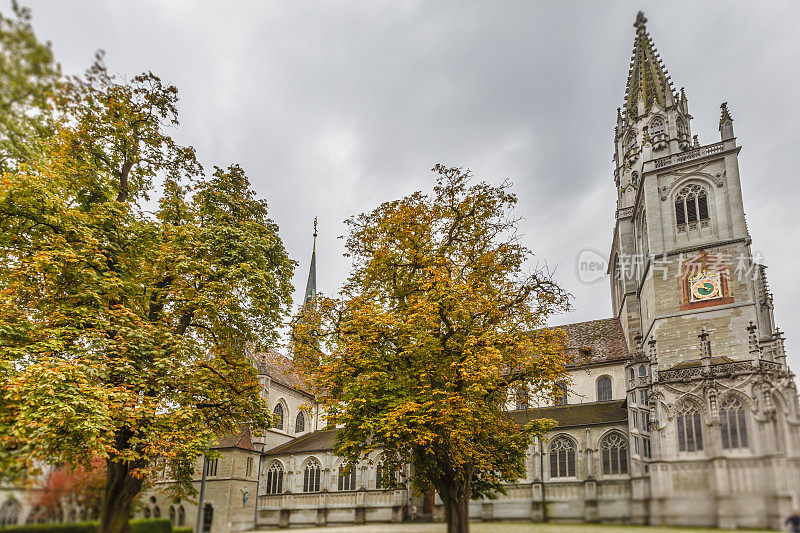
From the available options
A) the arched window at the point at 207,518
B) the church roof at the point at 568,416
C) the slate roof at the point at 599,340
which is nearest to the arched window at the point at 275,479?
the church roof at the point at 568,416

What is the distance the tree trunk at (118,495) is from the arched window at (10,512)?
1.54 metres

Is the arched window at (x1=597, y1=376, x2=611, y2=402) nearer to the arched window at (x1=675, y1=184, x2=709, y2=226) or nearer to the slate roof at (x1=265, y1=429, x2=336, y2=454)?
the arched window at (x1=675, y1=184, x2=709, y2=226)

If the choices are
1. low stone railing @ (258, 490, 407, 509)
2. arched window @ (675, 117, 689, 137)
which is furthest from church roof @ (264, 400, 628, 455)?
arched window @ (675, 117, 689, 137)

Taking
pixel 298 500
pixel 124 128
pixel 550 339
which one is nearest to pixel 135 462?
pixel 124 128

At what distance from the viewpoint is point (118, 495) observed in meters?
10.1

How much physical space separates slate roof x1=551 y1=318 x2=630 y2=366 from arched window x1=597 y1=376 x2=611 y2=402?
1.28m

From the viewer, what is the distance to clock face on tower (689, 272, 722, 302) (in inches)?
933

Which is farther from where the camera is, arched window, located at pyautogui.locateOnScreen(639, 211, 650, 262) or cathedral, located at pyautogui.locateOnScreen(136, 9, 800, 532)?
arched window, located at pyautogui.locateOnScreen(639, 211, 650, 262)

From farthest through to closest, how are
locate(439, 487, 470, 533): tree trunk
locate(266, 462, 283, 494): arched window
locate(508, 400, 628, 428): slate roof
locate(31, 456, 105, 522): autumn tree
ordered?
locate(266, 462, 283, 494): arched window, locate(508, 400, 628, 428): slate roof, locate(439, 487, 470, 533): tree trunk, locate(31, 456, 105, 522): autumn tree

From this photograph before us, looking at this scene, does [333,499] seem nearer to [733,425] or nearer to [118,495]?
[118,495]

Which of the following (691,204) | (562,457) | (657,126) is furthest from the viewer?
(657,126)

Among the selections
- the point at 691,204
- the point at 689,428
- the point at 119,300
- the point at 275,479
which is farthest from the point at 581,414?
the point at 119,300

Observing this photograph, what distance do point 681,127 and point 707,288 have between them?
14446 mm

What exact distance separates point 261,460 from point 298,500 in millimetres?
4326
